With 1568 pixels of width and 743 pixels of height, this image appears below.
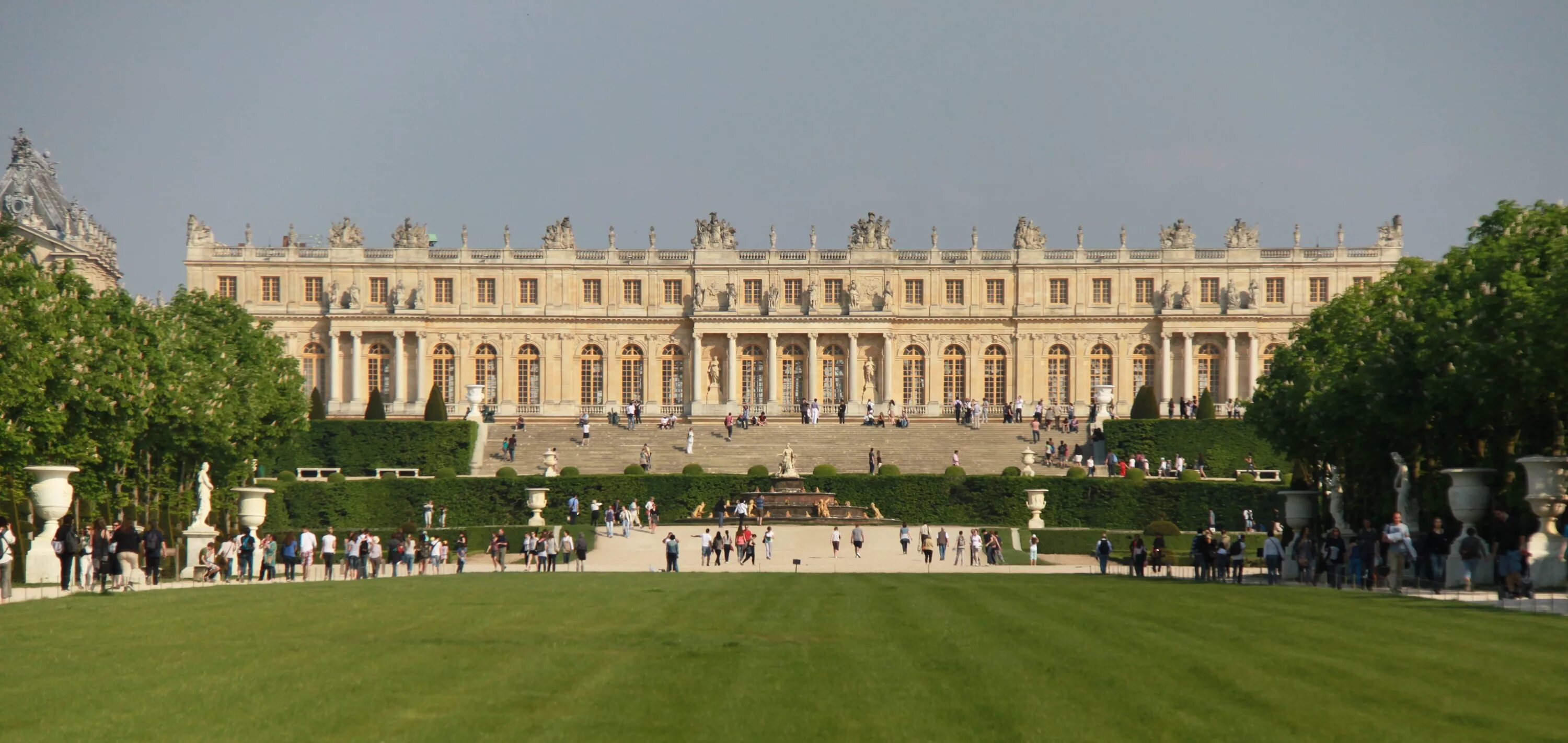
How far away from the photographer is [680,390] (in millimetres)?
82125

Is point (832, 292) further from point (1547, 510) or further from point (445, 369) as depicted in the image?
point (1547, 510)

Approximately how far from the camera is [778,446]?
219ft

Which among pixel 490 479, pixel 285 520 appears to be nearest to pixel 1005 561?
pixel 490 479

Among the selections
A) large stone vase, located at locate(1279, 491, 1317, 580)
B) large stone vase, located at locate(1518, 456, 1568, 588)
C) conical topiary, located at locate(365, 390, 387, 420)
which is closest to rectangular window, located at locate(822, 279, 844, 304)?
conical topiary, located at locate(365, 390, 387, 420)

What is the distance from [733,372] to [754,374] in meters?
1.25

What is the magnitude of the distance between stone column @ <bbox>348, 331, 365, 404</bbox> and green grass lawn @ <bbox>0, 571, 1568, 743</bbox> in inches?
2247

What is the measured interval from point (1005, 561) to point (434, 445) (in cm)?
2831

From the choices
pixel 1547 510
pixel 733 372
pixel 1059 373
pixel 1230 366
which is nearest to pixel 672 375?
pixel 733 372

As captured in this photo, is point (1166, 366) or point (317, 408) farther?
point (1166, 366)

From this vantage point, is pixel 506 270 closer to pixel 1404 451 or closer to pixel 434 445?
pixel 434 445

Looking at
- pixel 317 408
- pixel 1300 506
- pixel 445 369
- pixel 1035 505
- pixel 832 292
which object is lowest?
pixel 1035 505

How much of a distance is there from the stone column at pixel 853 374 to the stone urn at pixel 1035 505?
2774 cm

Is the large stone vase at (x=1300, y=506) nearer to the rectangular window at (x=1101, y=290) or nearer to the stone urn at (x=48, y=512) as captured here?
the stone urn at (x=48, y=512)

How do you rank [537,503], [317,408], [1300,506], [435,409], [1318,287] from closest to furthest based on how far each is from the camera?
[1300,506] < [537,503] < [317,408] < [435,409] < [1318,287]
